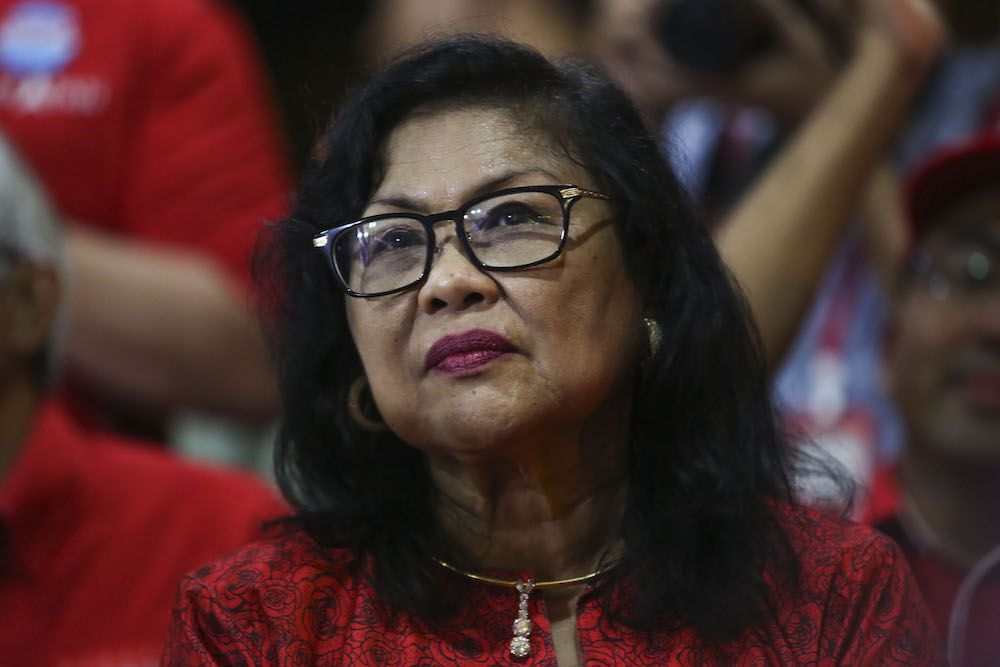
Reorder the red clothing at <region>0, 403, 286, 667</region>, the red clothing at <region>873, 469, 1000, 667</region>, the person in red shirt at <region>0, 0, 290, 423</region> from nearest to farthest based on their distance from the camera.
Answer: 1. the red clothing at <region>873, 469, 1000, 667</region>
2. the red clothing at <region>0, 403, 286, 667</region>
3. the person in red shirt at <region>0, 0, 290, 423</region>

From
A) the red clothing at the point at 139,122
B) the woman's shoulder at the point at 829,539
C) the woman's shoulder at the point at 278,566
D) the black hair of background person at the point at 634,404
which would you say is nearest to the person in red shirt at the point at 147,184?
the red clothing at the point at 139,122

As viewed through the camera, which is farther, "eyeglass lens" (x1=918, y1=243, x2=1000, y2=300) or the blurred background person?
the blurred background person

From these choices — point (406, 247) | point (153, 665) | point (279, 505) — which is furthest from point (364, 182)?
point (153, 665)

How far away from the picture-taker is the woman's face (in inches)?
60.7

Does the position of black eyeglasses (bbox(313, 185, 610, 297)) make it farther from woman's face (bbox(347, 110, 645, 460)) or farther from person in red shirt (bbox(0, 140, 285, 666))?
person in red shirt (bbox(0, 140, 285, 666))

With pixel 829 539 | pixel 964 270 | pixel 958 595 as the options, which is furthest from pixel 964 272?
pixel 829 539

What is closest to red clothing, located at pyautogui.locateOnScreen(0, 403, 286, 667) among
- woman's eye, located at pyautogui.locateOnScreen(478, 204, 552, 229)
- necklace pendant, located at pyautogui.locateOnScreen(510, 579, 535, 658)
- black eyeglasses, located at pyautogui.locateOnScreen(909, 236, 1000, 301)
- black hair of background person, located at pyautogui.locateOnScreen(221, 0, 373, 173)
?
necklace pendant, located at pyautogui.locateOnScreen(510, 579, 535, 658)

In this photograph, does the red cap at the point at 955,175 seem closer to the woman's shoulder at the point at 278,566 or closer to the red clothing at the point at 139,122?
the red clothing at the point at 139,122

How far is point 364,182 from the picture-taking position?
1692mm

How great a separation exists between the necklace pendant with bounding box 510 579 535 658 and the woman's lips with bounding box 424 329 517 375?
0.27 metres

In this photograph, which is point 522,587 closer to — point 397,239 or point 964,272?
point 397,239

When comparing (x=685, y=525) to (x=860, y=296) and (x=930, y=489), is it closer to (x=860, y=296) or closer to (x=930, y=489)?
(x=930, y=489)

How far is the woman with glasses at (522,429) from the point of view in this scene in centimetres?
156

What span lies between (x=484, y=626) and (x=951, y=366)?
1145mm
